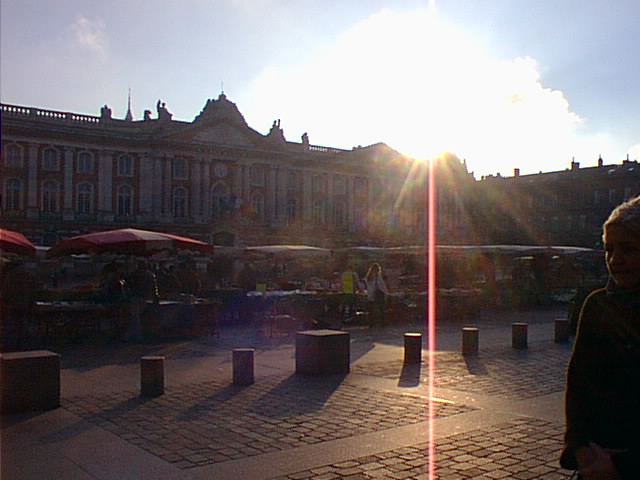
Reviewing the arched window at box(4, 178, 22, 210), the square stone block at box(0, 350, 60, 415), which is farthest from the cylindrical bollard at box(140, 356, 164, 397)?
the arched window at box(4, 178, 22, 210)

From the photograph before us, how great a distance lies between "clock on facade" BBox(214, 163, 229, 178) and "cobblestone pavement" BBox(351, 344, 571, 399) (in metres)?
50.7

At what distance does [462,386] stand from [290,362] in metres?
3.61

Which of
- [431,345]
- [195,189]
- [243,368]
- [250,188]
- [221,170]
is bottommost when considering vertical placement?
[431,345]

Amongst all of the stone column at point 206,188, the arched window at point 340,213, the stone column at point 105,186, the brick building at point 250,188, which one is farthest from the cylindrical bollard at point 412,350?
the arched window at point 340,213

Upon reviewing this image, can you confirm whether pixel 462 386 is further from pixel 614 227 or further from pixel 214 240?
pixel 214 240

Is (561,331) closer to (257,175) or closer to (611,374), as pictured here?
(611,374)

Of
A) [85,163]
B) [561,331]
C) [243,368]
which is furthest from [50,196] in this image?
[243,368]

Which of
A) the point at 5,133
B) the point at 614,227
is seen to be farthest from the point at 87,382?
the point at 5,133

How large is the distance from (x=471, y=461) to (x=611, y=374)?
13.5 feet

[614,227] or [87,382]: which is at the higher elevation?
[614,227]

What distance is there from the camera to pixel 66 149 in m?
56.3

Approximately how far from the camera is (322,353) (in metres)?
11.3

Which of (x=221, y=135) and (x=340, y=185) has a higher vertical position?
(x=221, y=135)

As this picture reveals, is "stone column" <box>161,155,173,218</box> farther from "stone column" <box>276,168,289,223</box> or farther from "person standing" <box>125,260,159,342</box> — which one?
"person standing" <box>125,260,159,342</box>
